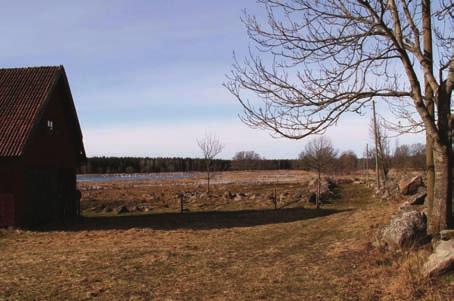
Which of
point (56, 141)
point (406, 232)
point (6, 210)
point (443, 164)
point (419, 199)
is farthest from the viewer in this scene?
point (56, 141)

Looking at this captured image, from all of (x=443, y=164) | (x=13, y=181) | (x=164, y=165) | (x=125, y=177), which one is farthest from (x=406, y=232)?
(x=164, y=165)

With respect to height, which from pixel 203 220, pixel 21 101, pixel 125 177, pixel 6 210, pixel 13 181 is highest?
pixel 21 101

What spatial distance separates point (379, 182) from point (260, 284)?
27.2 meters

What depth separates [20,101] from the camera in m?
19.8

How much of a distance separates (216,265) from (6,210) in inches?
452

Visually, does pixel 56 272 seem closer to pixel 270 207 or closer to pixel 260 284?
pixel 260 284

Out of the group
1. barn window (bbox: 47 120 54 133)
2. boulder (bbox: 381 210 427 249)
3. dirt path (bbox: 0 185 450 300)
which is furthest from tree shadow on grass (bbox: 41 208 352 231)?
boulder (bbox: 381 210 427 249)

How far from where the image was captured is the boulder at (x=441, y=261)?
7.46 m

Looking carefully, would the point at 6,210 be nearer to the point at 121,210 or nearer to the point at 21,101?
the point at 21,101

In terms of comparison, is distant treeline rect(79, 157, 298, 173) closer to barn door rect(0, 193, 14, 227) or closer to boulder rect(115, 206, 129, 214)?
boulder rect(115, 206, 129, 214)

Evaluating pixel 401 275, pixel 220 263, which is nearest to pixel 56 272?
pixel 220 263

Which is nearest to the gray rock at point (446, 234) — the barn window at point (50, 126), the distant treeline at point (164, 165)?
the barn window at point (50, 126)

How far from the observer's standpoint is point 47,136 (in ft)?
68.6

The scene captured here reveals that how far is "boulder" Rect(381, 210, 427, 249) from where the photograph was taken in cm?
939
